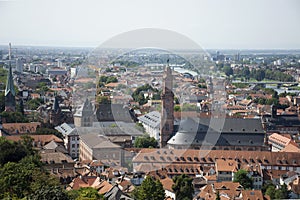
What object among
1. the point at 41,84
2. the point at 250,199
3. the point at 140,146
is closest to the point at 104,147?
the point at 140,146

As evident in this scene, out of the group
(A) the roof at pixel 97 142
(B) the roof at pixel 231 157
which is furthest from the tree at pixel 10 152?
(B) the roof at pixel 231 157

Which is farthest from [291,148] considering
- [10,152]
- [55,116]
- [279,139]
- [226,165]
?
[55,116]

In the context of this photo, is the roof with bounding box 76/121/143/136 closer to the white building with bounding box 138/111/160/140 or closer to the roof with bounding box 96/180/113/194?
the white building with bounding box 138/111/160/140

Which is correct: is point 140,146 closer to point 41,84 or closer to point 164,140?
point 164,140

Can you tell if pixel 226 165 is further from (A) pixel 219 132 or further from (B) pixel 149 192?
(B) pixel 149 192

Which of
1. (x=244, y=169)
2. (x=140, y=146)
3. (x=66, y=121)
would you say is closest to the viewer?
(x=244, y=169)
